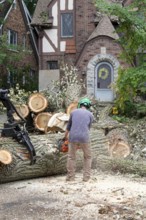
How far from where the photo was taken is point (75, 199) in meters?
7.96

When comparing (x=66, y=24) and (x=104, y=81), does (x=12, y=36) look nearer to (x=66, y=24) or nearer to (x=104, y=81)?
(x=66, y=24)

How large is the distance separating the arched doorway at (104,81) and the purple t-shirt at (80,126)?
14738 millimetres

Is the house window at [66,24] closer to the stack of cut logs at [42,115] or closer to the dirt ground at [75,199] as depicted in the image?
the stack of cut logs at [42,115]

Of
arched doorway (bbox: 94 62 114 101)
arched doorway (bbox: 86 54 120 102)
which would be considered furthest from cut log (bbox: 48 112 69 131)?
arched doorway (bbox: 94 62 114 101)

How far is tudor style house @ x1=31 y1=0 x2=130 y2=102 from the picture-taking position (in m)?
24.2

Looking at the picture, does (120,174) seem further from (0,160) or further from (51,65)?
(51,65)

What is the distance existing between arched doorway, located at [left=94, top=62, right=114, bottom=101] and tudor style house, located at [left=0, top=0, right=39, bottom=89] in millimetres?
3972

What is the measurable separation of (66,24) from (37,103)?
11.4m

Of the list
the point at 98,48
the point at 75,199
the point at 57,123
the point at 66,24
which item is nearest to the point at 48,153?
the point at 75,199

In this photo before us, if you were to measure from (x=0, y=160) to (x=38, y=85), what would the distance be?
16808mm

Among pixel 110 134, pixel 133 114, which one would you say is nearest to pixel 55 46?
pixel 133 114

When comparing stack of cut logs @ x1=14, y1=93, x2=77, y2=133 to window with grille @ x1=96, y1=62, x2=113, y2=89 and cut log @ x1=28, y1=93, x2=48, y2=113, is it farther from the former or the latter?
window with grille @ x1=96, y1=62, x2=113, y2=89

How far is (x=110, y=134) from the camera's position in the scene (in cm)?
1377

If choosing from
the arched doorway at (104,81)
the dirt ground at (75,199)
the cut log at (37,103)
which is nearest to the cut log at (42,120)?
the cut log at (37,103)
